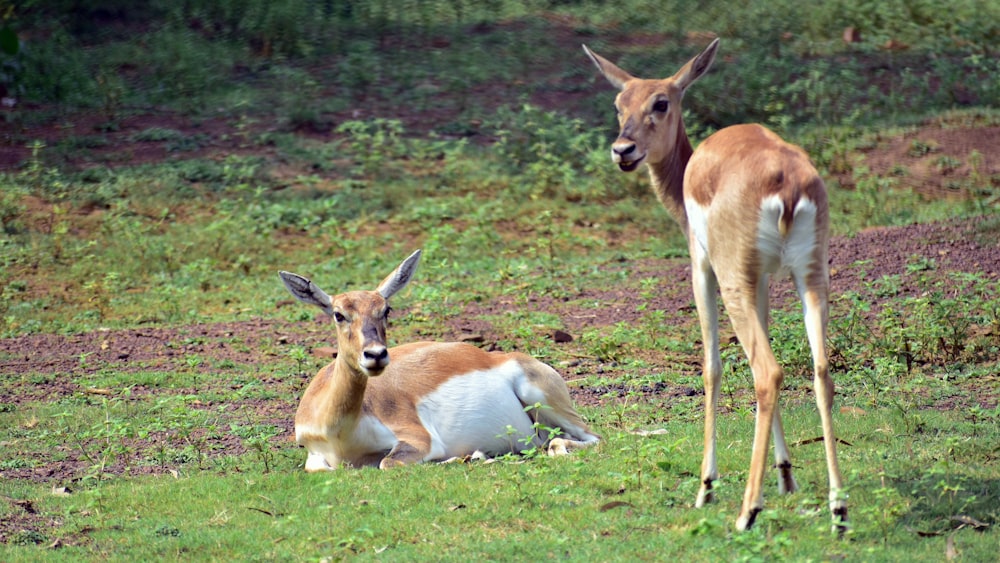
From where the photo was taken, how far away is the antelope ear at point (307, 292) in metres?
6.87

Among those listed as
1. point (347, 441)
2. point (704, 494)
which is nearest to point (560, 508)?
point (704, 494)

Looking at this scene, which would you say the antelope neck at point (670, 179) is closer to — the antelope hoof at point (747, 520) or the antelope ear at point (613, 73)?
the antelope ear at point (613, 73)

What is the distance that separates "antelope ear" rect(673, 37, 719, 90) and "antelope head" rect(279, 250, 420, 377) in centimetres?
196

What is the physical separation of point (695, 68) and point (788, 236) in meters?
1.55

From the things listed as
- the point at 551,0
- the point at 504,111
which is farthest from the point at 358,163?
the point at 551,0

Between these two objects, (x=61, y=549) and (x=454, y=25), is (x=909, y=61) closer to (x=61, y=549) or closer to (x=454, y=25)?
(x=454, y=25)

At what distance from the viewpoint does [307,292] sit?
696 cm

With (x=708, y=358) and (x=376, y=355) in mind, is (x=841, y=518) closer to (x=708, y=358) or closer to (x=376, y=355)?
(x=708, y=358)

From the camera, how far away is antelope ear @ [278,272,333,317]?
22.5ft

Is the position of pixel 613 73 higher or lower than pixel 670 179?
higher

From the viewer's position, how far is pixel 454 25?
1803 centimetres

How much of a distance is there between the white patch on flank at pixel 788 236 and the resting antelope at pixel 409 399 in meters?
1.96

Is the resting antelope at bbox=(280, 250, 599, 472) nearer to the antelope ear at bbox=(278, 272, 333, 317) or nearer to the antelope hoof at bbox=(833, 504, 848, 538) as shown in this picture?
the antelope ear at bbox=(278, 272, 333, 317)

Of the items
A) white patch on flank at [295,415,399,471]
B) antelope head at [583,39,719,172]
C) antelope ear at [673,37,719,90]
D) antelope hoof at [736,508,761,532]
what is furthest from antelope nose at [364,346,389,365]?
antelope hoof at [736,508,761,532]
